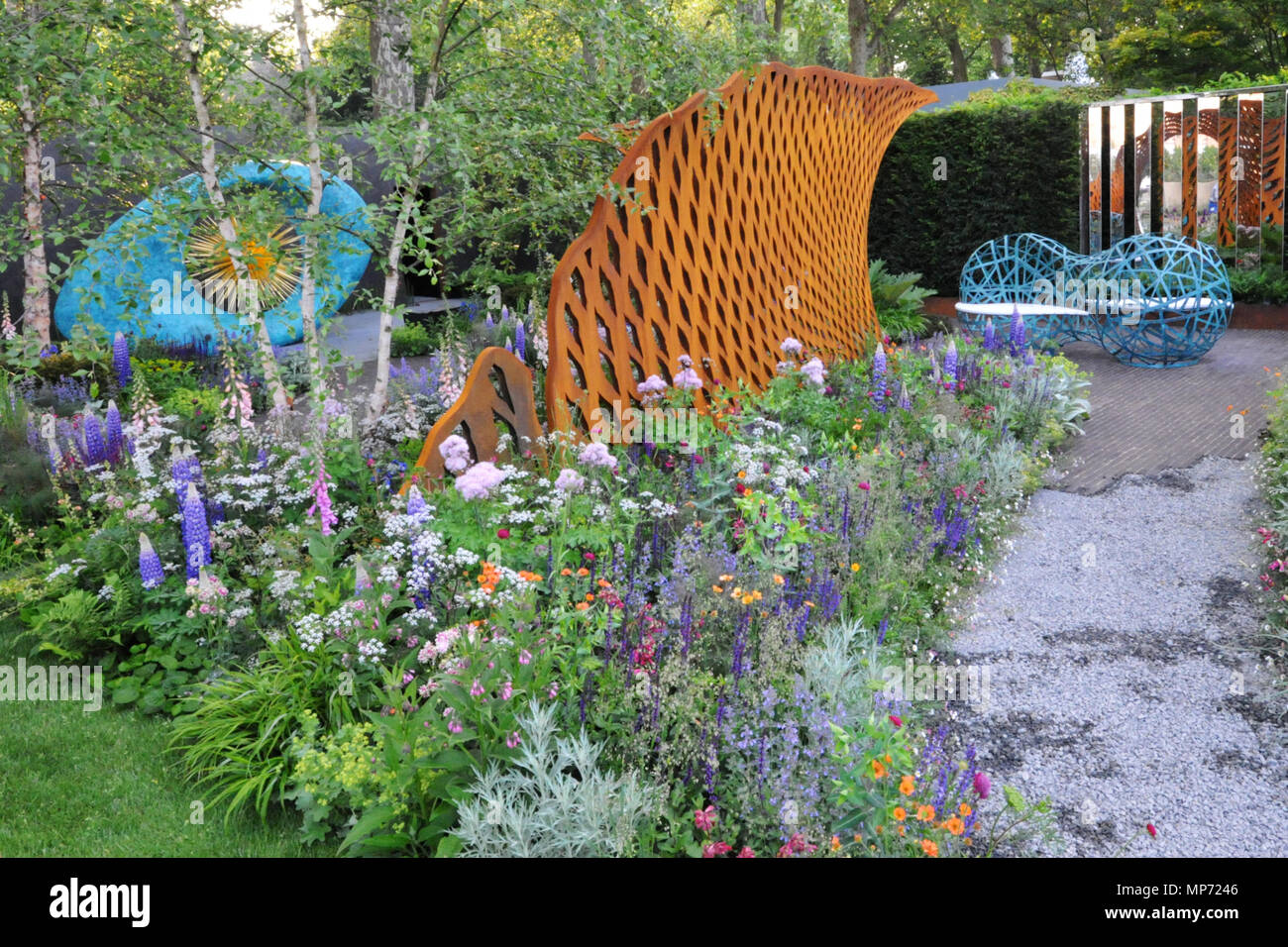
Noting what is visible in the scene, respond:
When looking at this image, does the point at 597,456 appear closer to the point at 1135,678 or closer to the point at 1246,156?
the point at 1135,678

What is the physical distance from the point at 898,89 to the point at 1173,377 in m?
3.81

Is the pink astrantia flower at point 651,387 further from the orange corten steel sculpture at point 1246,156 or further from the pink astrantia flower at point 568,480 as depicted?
the orange corten steel sculpture at point 1246,156

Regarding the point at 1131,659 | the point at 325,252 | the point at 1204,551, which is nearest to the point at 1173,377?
the point at 1204,551

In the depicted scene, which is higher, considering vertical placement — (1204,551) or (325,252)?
(325,252)

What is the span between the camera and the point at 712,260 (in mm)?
6527

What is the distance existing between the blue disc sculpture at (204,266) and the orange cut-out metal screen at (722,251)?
128 cm

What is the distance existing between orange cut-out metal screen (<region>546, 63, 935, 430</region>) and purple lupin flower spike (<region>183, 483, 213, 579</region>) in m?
1.72

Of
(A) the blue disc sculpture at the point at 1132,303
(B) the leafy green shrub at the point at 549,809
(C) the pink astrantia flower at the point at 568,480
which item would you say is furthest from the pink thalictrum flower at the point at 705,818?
(A) the blue disc sculpture at the point at 1132,303

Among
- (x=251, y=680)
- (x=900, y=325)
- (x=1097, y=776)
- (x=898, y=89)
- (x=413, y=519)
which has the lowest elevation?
(x=1097, y=776)

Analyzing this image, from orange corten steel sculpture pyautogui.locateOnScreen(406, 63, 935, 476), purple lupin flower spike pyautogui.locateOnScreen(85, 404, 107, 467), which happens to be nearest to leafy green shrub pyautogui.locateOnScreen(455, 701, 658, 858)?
orange corten steel sculpture pyautogui.locateOnScreen(406, 63, 935, 476)

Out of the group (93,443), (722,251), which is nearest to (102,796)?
(93,443)
